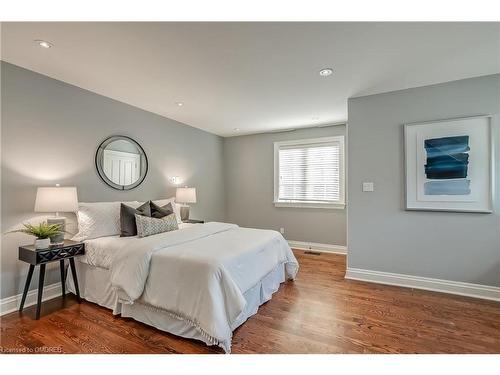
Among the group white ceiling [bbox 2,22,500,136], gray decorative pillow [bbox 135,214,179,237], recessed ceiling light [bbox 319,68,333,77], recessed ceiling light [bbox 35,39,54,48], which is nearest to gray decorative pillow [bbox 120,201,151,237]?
gray decorative pillow [bbox 135,214,179,237]

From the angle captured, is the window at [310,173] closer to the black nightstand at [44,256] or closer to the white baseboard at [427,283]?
the white baseboard at [427,283]

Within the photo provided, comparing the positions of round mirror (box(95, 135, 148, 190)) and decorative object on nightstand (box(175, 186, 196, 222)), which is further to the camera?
decorative object on nightstand (box(175, 186, 196, 222))

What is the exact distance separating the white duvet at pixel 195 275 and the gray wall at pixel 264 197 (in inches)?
95.2

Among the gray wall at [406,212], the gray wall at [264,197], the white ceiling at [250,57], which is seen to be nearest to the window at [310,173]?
the gray wall at [264,197]

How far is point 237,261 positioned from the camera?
2.11 m

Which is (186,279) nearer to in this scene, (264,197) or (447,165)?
(447,165)

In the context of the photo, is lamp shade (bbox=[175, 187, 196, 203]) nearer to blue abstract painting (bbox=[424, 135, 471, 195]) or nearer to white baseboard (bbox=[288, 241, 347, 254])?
white baseboard (bbox=[288, 241, 347, 254])

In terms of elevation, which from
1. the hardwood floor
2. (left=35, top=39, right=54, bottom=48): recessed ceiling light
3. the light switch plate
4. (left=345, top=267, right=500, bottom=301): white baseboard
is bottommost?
the hardwood floor

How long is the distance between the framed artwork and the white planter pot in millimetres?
3959

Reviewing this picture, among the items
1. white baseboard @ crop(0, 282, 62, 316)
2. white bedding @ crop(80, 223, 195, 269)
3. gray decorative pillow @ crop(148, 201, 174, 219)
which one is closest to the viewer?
white baseboard @ crop(0, 282, 62, 316)

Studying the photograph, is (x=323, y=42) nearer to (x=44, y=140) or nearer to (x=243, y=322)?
(x=243, y=322)

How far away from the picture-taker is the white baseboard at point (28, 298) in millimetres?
2301

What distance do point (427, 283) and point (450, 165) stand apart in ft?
4.68

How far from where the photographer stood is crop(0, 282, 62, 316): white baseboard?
7.55ft
